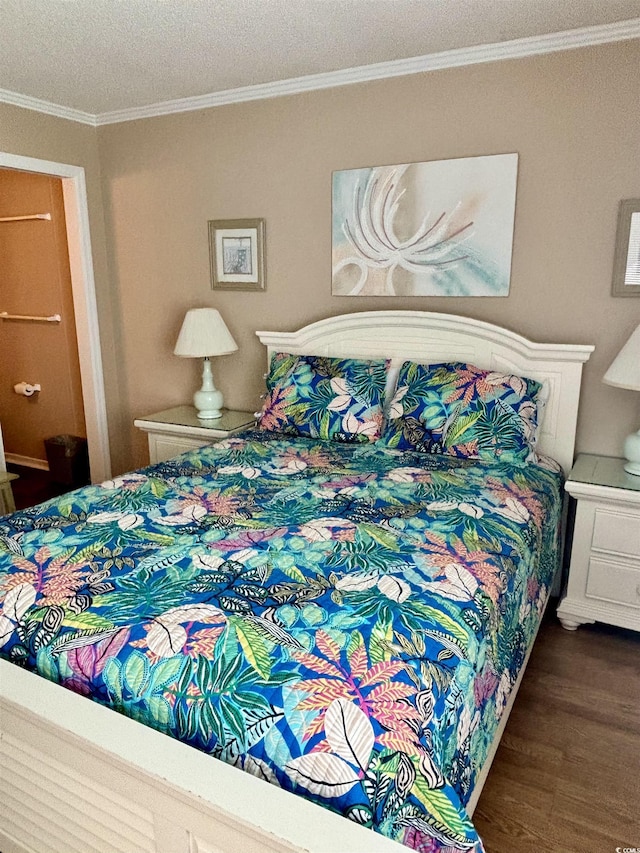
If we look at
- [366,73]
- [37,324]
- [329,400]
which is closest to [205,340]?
[329,400]

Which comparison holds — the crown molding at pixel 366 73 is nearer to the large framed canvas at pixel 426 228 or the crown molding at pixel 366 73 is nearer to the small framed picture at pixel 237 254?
the large framed canvas at pixel 426 228

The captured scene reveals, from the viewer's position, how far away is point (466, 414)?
2.50 meters

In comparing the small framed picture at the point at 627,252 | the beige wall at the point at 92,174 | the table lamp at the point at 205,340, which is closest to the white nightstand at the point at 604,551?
the small framed picture at the point at 627,252

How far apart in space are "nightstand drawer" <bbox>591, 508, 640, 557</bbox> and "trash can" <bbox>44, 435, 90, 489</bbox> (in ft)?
10.9

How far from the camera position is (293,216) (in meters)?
3.18

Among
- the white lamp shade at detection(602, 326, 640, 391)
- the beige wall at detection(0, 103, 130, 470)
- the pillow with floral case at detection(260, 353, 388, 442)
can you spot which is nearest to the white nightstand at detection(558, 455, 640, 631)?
the white lamp shade at detection(602, 326, 640, 391)

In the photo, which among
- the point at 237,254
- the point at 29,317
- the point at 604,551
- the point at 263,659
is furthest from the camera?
the point at 29,317

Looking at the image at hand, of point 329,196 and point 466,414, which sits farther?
point 329,196

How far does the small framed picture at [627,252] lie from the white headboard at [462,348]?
0.30 metres

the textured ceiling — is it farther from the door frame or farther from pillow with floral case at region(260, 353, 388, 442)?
pillow with floral case at region(260, 353, 388, 442)

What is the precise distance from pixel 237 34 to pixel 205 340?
4.64 ft

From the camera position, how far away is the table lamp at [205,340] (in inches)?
127

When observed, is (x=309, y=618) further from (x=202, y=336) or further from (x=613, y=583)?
(x=202, y=336)

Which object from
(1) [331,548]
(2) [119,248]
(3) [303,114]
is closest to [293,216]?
(3) [303,114]
